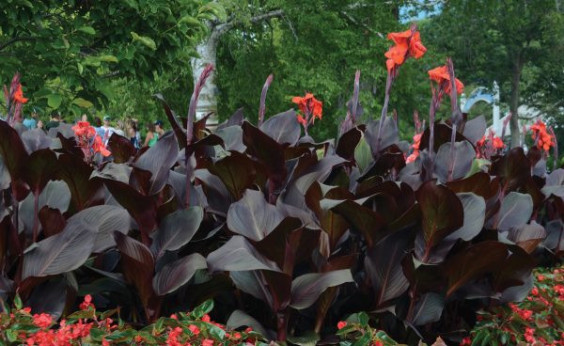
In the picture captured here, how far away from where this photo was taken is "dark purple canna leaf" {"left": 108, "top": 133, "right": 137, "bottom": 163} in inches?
168

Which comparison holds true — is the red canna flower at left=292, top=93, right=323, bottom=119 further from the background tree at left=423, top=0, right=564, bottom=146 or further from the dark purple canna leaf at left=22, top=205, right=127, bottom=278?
the background tree at left=423, top=0, right=564, bottom=146

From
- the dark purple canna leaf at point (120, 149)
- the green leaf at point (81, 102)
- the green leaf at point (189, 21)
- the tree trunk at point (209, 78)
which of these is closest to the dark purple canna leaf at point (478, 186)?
the dark purple canna leaf at point (120, 149)

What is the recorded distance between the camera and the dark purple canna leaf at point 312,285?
2631 mm

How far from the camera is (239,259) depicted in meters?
2.50

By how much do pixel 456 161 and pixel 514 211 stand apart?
34 cm

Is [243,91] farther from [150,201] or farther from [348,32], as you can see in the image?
[150,201]

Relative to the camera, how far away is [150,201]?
2.75 meters

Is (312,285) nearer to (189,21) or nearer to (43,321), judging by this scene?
(43,321)

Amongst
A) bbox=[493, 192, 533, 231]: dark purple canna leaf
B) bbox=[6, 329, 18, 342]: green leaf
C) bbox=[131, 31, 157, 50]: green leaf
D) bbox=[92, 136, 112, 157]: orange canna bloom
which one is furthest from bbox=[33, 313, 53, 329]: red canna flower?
bbox=[131, 31, 157, 50]: green leaf

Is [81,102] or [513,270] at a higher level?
[513,270]

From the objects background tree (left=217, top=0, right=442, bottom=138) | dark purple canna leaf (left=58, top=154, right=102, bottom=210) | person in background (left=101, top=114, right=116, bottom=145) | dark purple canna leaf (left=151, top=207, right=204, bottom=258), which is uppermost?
dark purple canna leaf (left=58, top=154, right=102, bottom=210)

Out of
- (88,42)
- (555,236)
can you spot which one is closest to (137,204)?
(555,236)

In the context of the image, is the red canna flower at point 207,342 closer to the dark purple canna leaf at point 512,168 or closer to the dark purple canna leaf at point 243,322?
the dark purple canna leaf at point 243,322

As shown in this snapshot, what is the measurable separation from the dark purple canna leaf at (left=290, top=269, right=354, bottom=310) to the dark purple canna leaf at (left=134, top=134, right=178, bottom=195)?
608 mm
